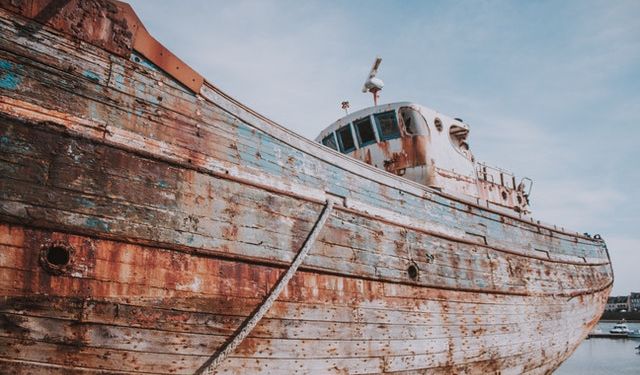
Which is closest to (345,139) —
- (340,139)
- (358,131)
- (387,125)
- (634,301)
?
(340,139)

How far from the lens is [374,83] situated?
1027 cm

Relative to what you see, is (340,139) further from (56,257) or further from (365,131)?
(56,257)

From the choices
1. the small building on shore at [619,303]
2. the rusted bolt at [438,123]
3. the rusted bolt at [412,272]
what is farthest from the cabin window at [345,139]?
the small building on shore at [619,303]

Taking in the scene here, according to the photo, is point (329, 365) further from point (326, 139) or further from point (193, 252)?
point (326, 139)

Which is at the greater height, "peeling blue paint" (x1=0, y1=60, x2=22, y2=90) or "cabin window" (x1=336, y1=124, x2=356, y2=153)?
"cabin window" (x1=336, y1=124, x2=356, y2=153)

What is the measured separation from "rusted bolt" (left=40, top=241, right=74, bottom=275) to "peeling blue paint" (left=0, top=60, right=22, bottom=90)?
124 cm

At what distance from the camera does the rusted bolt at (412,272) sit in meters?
6.02

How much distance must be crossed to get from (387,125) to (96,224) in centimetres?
625

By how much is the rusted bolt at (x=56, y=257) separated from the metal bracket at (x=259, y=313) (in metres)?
1.40

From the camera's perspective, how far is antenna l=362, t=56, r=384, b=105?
10.3 meters

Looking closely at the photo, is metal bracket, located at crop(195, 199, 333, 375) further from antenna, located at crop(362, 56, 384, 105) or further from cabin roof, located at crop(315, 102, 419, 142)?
antenna, located at crop(362, 56, 384, 105)

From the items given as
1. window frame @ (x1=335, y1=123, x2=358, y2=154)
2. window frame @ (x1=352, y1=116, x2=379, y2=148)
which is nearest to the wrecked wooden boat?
window frame @ (x1=352, y1=116, x2=379, y2=148)

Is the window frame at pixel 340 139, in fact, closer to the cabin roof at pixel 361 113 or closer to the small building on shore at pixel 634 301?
the cabin roof at pixel 361 113

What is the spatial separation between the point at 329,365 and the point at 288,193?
74.9 inches
